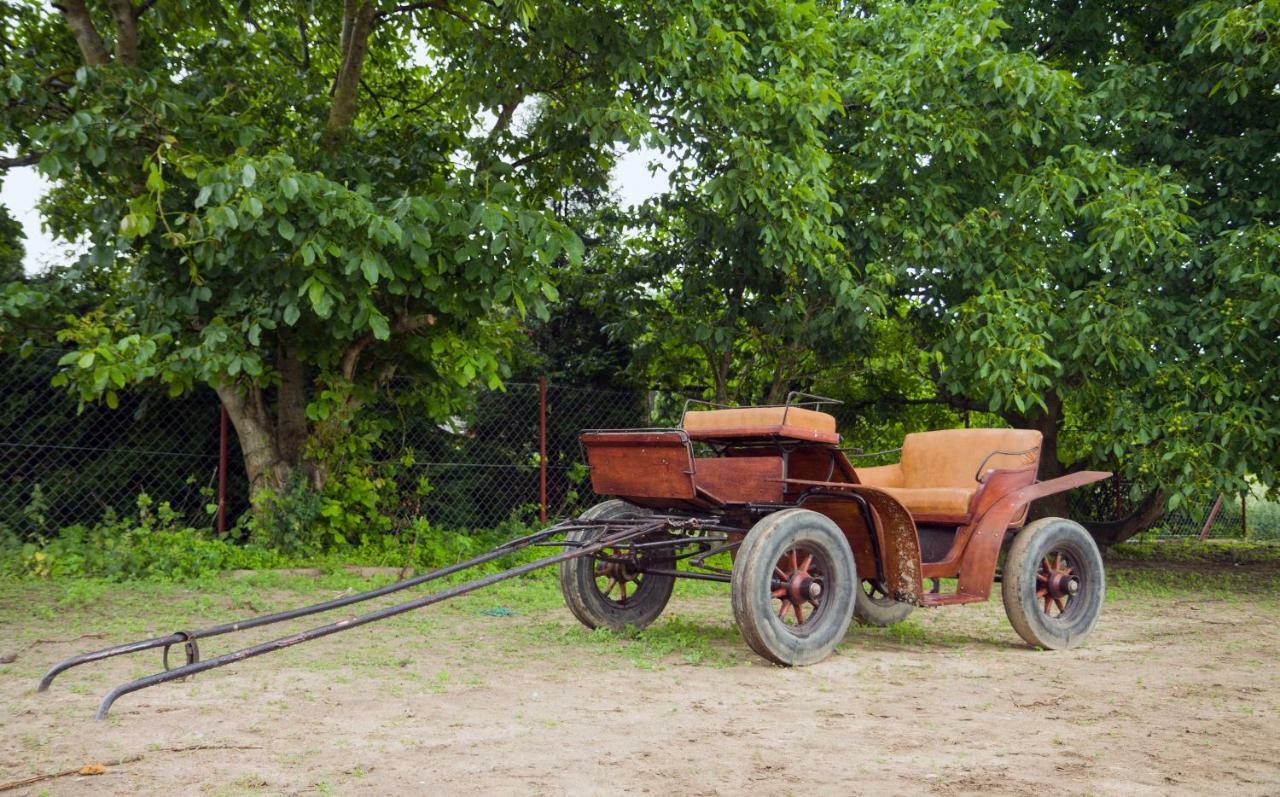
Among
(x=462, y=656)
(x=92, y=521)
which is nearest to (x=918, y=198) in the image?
(x=462, y=656)

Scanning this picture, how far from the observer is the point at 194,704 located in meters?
4.79

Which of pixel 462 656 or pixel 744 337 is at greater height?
pixel 744 337

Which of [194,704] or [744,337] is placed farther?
[744,337]

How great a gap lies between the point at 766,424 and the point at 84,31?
22.8 ft

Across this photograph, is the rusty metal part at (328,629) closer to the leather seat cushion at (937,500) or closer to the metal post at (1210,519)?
the leather seat cushion at (937,500)

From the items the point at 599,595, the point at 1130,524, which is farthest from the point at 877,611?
the point at 1130,524

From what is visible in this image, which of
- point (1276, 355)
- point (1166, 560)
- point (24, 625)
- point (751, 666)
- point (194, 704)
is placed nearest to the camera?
point (194, 704)

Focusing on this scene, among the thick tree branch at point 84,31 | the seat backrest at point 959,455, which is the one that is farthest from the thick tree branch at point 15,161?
the seat backrest at point 959,455

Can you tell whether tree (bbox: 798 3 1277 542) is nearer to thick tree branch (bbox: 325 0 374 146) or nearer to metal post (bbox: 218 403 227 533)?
thick tree branch (bbox: 325 0 374 146)

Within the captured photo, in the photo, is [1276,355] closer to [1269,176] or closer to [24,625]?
[1269,176]

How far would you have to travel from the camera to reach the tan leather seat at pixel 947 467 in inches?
270

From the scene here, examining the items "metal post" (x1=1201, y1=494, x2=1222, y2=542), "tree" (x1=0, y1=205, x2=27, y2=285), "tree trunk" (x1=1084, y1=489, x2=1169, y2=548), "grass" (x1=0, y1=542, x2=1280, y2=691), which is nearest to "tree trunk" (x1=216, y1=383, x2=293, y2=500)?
"grass" (x1=0, y1=542, x2=1280, y2=691)

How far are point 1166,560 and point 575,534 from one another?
10.3 m

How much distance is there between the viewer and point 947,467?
7375mm
